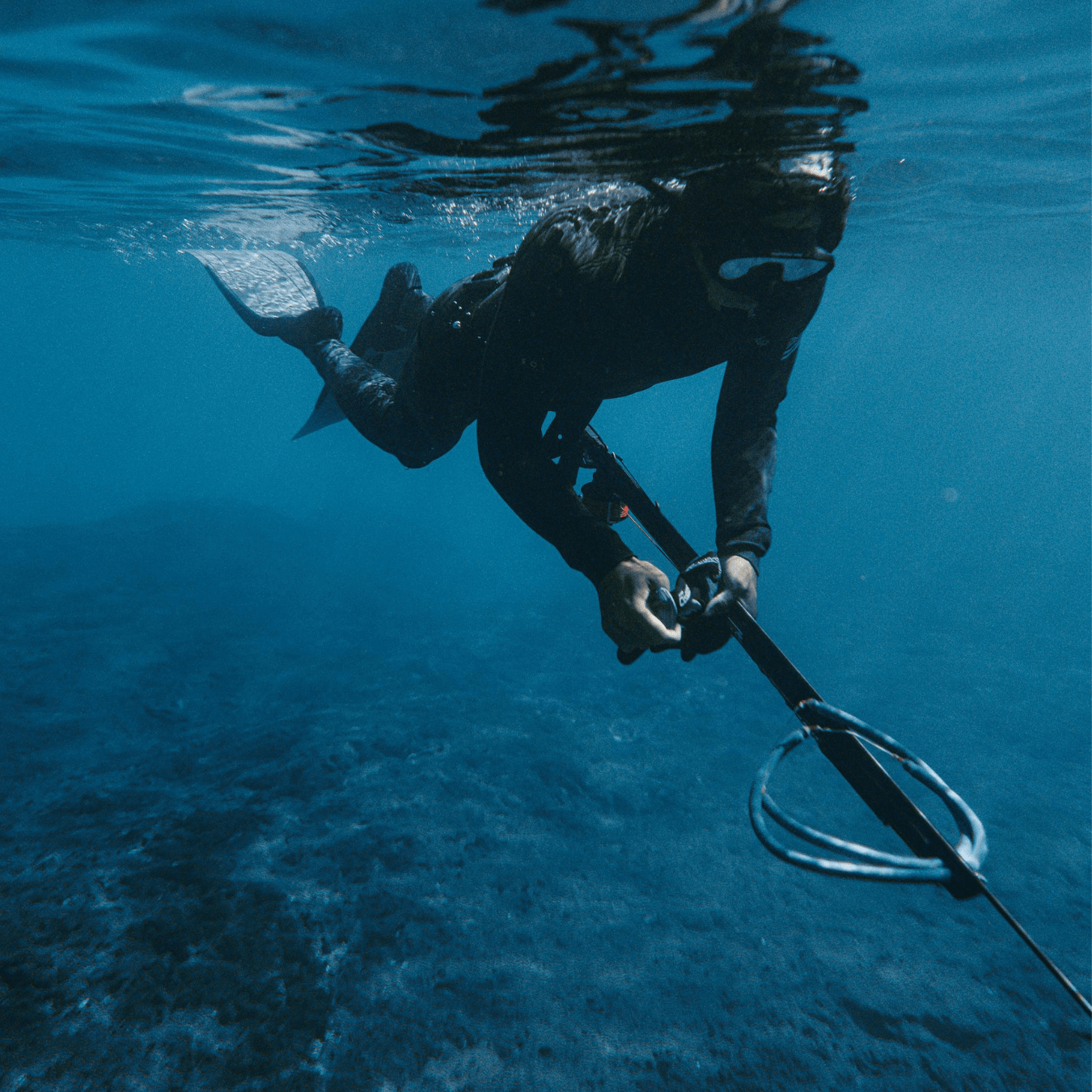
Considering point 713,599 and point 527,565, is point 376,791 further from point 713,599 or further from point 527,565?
point 527,565

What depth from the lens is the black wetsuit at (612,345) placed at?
2371 millimetres

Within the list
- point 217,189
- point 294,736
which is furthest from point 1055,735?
point 217,189

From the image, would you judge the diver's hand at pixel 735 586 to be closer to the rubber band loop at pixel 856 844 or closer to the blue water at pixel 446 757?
the rubber band loop at pixel 856 844

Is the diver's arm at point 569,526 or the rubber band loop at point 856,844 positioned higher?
the diver's arm at point 569,526

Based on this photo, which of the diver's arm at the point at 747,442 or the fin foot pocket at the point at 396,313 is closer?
the diver's arm at the point at 747,442

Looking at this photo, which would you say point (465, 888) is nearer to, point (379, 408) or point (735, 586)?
point (379, 408)

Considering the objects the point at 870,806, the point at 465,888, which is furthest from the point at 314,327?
the point at 465,888

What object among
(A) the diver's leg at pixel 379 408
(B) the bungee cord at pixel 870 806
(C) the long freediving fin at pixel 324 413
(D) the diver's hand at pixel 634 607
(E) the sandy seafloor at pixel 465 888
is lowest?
(E) the sandy seafloor at pixel 465 888

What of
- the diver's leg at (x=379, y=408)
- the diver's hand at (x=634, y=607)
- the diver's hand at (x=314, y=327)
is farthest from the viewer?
the diver's hand at (x=314, y=327)

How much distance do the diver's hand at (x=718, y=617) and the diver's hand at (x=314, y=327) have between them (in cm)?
420

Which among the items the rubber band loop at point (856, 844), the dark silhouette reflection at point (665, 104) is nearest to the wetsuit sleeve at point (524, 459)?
the rubber band loop at point (856, 844)

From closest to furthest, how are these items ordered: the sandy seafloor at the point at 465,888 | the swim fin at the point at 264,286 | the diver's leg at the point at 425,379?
the diver's leg at the point at 425,379 < the sandy seafloor at the point at 465,888 < the swim fin at the point at 264,286

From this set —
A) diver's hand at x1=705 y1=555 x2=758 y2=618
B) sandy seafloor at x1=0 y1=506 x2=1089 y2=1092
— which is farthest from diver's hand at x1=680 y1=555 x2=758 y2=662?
sandy seafloor at x1=0 y1=506 x2=1089 y2=1092

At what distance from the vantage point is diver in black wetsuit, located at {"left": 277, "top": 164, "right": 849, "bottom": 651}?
2.27 m
